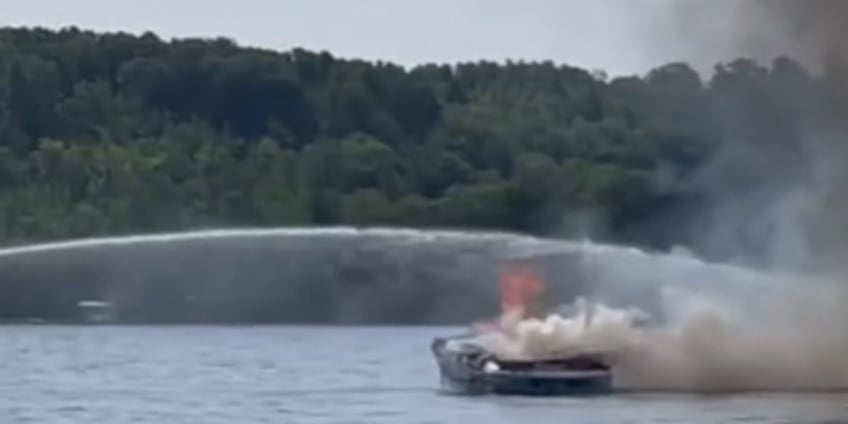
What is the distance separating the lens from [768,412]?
93.8m

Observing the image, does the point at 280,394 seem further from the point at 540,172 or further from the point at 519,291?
the point at 540,172

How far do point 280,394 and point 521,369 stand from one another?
856 cm

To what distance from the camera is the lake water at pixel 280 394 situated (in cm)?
9406

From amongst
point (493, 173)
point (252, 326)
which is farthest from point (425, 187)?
point (252, 326)

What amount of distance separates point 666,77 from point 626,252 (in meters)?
6.01

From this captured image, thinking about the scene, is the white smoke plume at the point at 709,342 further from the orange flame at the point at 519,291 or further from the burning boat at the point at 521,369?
the orange flame at the point at 519,291

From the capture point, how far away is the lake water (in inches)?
3703

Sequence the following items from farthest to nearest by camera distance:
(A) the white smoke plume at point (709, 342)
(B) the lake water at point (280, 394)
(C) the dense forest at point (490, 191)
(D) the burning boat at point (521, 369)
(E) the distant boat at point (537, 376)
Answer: (C) the dense forest at point (490, 191)
(D) the burning boat at point (521, 369)
(E) the distant boat at point (537, 376)
(A) the white smoke plume at point (709, 342)
(B) the lake water at point (280, 394)

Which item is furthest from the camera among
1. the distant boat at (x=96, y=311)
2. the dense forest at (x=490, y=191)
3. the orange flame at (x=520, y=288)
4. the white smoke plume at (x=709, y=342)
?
the distant boat at (x=96, y=311)

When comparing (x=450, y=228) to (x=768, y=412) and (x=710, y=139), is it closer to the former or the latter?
(x=710, y=139)

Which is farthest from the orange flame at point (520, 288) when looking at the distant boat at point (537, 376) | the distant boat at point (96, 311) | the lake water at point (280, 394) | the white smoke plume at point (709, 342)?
the distant boat at point (96, 311)

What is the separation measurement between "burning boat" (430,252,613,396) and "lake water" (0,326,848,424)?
101 centimetres

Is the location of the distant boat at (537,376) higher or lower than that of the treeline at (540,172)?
lower

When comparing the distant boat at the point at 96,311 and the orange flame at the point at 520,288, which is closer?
the orange flame at the point at 520,288
